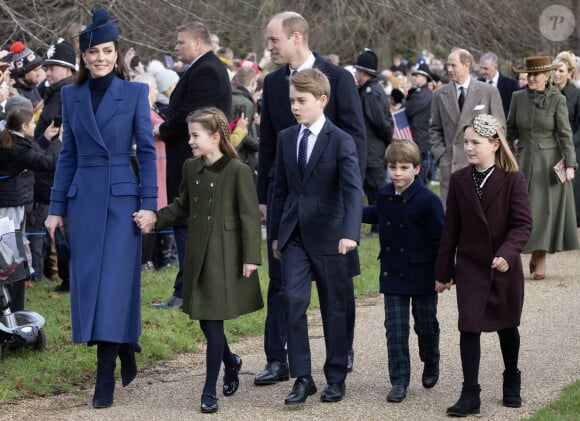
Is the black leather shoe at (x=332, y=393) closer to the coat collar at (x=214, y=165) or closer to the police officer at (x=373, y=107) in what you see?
the coat collar at (x=214, y=165)

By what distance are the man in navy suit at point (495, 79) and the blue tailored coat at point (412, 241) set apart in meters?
8.13

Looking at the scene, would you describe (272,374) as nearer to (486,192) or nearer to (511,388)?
(511,388)

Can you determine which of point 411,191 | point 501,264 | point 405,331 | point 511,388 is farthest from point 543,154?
point 501,264

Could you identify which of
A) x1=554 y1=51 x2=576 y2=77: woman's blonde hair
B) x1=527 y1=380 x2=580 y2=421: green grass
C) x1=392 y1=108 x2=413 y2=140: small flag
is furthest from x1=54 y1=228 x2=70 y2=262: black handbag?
x1=392 y1=108 x2=413 y2=140: small flag

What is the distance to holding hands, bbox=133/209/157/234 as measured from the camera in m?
6.72

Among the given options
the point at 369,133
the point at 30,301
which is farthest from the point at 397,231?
the point at 369,133

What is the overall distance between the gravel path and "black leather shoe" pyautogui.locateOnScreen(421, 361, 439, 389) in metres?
0.06

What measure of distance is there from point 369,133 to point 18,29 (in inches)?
166

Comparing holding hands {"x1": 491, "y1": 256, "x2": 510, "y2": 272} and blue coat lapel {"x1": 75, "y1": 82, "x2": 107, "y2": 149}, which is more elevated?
blue coat lapel {"x1": 75, "y1": 82, "x2": 107, "y2": 149}

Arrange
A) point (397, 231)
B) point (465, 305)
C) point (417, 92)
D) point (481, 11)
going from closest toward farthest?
point (465, 305) < point (397, 231) < point (417, 92) < point (481, 11)

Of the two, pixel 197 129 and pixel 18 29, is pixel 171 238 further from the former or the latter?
pixel 197 129

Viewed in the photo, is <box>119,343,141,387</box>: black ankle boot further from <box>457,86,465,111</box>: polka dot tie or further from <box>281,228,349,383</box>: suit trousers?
<box>457,86,465,111</box>: polka dot tie

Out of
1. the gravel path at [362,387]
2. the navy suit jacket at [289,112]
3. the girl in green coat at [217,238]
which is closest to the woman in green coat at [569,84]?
the gravel path at [362,387]

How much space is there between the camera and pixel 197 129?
21.8 ft
